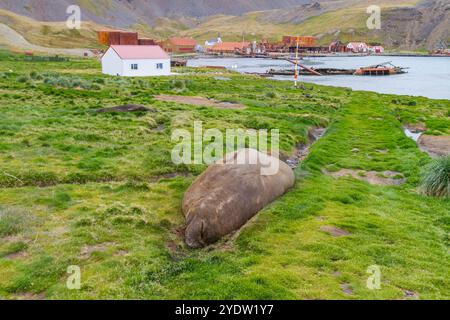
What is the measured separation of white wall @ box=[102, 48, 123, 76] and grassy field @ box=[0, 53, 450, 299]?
1901 inches

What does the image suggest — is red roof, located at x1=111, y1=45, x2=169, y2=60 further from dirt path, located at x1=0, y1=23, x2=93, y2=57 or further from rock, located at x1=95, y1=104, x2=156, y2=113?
dirt path, located at x1=0, y1=23, x2=93, y2=57

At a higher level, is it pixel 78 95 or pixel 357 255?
pixel 78 95

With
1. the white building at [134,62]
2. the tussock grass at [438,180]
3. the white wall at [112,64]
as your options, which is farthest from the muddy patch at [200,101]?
the white wall at [112,64]

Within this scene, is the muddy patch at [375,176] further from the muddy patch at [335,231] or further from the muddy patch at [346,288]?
the muddy patch at [346,288]

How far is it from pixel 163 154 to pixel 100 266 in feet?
36.1

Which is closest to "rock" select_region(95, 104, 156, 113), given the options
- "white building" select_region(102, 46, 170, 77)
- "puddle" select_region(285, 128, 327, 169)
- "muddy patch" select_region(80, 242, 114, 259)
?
"puddle" select_region(285, 128, 327, 169)

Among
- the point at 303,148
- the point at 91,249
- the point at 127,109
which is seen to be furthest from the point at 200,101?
the point at 91,249

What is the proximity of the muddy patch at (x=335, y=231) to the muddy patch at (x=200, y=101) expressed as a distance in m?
27.0

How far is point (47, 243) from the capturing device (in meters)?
12.2

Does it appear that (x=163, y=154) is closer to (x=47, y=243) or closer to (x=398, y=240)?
(x=47, y=243)

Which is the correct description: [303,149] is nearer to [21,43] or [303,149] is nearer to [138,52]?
[138,52]

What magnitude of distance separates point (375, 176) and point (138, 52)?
211ft

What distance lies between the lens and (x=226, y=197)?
13.7 meters

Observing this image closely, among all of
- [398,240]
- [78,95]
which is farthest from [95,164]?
[78,95]
